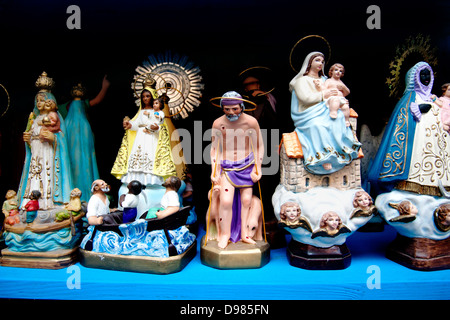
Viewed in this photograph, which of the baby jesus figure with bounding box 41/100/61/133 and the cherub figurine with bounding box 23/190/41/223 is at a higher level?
the baby jesus figure with bounding box 41/100/61/133

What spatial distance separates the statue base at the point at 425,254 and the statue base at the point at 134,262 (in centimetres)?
199

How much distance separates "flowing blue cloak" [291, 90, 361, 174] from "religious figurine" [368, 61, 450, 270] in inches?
16.3

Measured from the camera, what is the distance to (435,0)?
3797 millimetres

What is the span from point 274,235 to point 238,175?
853mm

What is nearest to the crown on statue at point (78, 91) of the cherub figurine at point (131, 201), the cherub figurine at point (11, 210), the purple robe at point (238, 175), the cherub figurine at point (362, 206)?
the cherub figurine at point (11, 210)

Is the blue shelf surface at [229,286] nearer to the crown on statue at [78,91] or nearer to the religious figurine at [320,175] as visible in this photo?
the religious figurine at [320,175]

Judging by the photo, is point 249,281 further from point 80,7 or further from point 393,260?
point 80,7

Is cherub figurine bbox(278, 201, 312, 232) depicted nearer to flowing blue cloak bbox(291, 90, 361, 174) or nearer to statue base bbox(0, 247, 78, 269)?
flowing blue cloak bbox(291, 90, 361, 174)

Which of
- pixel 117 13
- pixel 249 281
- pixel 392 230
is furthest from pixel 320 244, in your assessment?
pixel 117 13

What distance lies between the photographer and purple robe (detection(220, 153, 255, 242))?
311 cm

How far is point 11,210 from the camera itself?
318 cm

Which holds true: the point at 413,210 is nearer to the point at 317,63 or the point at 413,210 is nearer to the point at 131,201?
the point at 317,63

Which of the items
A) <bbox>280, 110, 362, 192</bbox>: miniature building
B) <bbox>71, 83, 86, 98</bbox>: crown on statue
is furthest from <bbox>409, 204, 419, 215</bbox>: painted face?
<bbox>71, 83, 86, 98</bbox>: crown on statue

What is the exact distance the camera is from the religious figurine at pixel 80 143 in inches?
148
